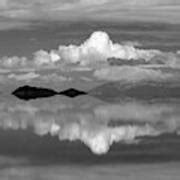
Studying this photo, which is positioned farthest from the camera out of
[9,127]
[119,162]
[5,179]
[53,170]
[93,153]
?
[9,127]

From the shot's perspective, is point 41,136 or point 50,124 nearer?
point 41,136

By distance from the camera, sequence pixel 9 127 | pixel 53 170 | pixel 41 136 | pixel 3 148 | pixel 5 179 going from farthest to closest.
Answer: pixel 9 127 < pixel 41 136 < pixel 3 148 < pixel 53 170 < pixel 5 179

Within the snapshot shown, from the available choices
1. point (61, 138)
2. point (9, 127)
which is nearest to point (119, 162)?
point (61, 138)

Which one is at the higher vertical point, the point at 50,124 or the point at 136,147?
the point at 136,147

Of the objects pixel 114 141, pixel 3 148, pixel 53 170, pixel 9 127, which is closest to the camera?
pixel 53 170

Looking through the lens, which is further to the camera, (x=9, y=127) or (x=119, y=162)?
(x=9, y=127)

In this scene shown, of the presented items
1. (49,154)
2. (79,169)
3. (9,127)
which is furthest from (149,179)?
(9,127)

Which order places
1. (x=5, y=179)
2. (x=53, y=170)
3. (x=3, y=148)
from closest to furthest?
1. (x=5, y=179)
2. (x=53, y=170)
3. (x=3, y=148)

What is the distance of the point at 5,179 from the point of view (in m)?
46.0

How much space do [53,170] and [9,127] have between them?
137 feet

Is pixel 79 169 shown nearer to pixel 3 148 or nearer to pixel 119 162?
pixel 119 162

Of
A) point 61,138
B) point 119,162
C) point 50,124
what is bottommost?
point 50,124

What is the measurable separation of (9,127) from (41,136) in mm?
15271

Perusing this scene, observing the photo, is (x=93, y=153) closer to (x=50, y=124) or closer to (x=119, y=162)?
(x=119, y=162)
